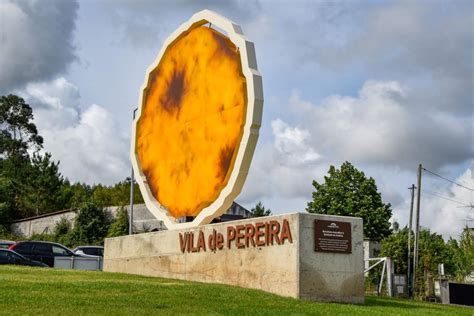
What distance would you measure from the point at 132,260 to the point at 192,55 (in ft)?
26.3

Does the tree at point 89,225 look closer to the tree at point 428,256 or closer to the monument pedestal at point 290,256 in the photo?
the tree at point 428,256

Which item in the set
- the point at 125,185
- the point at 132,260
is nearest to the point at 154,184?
the point at 132,260

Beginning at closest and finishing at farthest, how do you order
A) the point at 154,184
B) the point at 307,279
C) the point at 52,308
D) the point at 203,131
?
the point at 52,308, the point at 307,279, the point at 203,131, the point at 154,184

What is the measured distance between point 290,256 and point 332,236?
1232 millimetres

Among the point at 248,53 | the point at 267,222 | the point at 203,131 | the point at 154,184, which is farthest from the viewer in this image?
the point at 154,184

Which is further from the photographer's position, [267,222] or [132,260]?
[132,260]

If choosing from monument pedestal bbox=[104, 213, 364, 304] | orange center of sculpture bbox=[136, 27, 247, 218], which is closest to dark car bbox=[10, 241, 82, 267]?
orange center of sculpture bbox=[136, 27, 247, 218]

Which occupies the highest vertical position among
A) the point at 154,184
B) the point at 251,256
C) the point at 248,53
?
the point at 248,53

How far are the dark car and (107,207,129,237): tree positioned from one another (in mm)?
18257

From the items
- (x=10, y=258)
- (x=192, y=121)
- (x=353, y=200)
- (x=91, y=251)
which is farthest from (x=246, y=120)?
(x=353, y=200)

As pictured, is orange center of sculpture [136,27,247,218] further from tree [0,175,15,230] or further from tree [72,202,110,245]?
tree [0,175,15,230]

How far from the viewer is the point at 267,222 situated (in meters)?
17.8

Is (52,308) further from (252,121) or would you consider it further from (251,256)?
(252,121)

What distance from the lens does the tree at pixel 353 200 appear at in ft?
197
